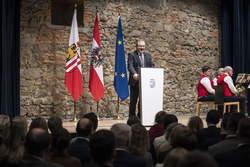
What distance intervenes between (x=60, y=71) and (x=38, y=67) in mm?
460

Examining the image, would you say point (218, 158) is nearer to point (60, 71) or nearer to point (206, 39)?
point (60, 71)

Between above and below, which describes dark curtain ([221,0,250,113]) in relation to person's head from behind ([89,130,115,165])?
above

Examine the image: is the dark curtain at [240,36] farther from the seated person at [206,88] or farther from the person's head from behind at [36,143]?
the person's head from behind at [36,143]

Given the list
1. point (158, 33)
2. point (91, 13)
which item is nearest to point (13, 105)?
point (91, 13)

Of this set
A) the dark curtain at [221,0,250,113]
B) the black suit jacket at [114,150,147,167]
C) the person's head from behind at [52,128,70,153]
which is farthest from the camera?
the dark curtain at [221,0,250,113]

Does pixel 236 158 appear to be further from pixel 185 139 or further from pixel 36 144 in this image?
pixel 36 144

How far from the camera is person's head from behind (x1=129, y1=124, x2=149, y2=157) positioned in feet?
7.46

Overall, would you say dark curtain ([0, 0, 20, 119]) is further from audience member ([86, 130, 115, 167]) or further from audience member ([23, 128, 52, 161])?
audience member ([86, 130, 115, 167])

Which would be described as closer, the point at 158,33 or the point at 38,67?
the point at 38,67

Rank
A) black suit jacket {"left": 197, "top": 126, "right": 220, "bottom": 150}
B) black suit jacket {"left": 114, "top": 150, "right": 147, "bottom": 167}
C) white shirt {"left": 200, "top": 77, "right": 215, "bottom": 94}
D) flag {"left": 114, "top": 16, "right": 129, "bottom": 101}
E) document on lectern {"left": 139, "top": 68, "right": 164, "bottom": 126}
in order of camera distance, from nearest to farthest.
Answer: black suit jacket {"left": 114, "top": 150, "right": 147, "bottom": 167}
black suit jacket {"left": 197, "top": 126, "right": 220, "bottom": 150}
document on lectern {"left": 139, "top": 68, "right": 164, "bottom": 126}
white shirt {"left": 200, "top": 77, "right": 215, "bottom": 94}
flag {"left": 114, "top": 16, "right": 129, "bottom": 101}

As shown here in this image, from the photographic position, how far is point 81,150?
7.95 feet

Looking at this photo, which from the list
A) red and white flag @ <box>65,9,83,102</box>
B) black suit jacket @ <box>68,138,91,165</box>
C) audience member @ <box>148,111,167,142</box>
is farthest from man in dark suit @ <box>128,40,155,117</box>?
black suit jacket @ <box>68,138,91,165</box>

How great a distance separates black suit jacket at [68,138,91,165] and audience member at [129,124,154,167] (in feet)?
1.17

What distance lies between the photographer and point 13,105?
19.9ft
